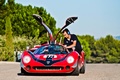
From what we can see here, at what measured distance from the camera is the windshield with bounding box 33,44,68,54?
13.9 metres

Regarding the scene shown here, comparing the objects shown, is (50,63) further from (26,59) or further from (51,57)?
(26,59)

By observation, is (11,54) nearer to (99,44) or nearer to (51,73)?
(51,73)

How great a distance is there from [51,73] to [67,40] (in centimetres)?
162

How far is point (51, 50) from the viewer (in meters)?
14.1

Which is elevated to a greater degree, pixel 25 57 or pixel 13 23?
pixel 13 23

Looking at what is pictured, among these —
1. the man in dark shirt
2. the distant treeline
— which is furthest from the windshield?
the distant treeline

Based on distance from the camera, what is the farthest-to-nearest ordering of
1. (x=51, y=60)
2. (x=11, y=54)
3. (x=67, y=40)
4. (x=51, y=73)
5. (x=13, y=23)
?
(x=13, y=23) < (x=11, y=54) < (x=67, y=40) < (x=51, y=73) < (x=51, y=60)

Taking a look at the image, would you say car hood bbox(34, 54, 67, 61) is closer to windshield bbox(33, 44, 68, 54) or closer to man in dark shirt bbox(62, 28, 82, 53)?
windshield bbox(33, 44, 68, 54)

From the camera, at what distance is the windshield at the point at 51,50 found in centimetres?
1391

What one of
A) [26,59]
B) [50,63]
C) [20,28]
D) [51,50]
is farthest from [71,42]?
[20,28]

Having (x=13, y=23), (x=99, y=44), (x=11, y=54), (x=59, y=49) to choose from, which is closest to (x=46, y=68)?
(x=59, y=49)

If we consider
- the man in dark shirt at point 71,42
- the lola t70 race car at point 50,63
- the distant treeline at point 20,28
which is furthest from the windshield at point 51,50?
the distant treeline at point 20,28

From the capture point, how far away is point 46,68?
13.2m

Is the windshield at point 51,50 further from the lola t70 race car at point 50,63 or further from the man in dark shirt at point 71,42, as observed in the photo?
the man in dark shirt at point 71,42
